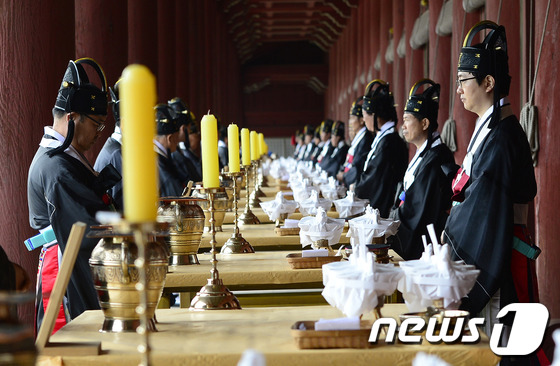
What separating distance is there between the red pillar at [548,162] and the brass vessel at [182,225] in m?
2.47

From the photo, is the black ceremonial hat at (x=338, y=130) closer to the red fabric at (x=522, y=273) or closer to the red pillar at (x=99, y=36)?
the red pillar at (x=99, y=36)

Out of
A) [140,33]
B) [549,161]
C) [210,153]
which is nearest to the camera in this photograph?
[210,153]

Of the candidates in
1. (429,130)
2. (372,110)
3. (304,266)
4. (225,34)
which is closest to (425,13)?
(372,110)

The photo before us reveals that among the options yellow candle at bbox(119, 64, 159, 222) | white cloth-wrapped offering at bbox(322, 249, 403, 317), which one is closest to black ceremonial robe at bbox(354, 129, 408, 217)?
white cloth-wrapped offering at bbox(322, 249, 403, 317)

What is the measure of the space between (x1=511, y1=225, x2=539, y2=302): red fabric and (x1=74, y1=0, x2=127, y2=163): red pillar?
3726 millimetres

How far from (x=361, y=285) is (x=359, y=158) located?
6.99 metres

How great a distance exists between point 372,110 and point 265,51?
30802mm

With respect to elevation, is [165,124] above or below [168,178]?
above

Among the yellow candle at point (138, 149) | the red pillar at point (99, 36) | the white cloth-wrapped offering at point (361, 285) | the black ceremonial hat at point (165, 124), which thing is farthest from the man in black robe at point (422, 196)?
the yellow candle at point (138, 149)

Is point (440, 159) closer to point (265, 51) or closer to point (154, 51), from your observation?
point (154, 51)

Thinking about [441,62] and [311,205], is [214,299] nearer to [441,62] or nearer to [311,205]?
[311,205]

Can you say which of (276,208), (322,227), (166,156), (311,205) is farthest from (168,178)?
(322,227)

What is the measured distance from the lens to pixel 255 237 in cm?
505

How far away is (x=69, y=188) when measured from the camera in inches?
142
